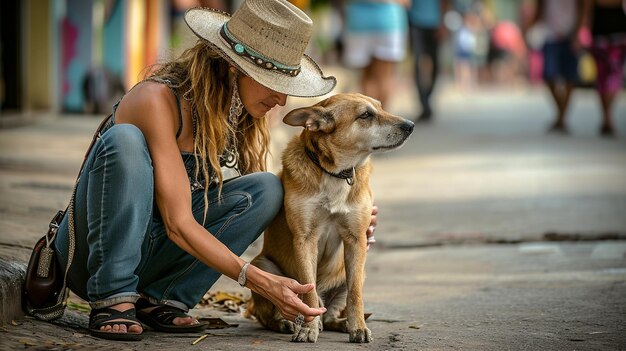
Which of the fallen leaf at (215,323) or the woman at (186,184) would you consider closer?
the woman at (186,184)

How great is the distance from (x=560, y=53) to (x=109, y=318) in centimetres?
1183

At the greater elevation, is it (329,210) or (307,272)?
(329,210)

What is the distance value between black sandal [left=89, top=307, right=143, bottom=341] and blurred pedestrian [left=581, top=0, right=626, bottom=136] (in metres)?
11.2

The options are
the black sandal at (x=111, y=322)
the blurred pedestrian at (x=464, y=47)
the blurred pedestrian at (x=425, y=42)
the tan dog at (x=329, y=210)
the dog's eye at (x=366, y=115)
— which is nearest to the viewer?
the black sandal at (x=111, y=322)

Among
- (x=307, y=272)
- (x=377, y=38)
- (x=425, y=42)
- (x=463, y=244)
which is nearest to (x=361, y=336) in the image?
(x=307, y=272)

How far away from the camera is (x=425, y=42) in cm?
1670

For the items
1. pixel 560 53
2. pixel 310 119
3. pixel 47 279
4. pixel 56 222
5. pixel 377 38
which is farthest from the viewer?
pixel 560 53

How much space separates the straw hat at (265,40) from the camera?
433cm

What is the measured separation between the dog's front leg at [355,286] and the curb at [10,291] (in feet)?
4.45

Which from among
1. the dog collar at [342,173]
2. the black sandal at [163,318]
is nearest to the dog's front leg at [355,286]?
the dog collar at [342,173]

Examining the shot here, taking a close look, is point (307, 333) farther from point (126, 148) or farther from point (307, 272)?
point (126, 148)

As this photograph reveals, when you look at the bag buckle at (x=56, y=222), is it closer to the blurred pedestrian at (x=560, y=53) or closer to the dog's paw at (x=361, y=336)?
the dog's paw at (x=361, y=336)

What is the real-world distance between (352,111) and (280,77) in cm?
68

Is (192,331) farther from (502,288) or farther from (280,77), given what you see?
(502,288)
